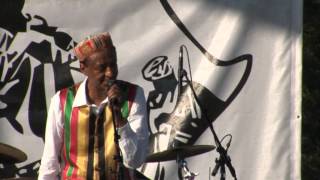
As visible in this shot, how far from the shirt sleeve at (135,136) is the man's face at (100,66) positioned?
0.22 meters

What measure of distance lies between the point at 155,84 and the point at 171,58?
0.65 ft

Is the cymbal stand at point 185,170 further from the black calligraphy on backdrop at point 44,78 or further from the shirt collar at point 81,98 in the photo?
the black calligraphy on backdrop at point 44,78

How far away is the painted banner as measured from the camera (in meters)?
6.88

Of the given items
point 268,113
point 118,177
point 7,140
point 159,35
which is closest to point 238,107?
point 268,113

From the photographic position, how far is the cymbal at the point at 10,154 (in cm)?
564

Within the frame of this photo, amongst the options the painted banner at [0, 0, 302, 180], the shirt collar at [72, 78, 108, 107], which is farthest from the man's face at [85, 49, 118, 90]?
the painted banner at [0, 0, 302, 180]

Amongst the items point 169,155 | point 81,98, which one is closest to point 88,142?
point 81,98

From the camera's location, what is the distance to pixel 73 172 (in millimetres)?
5449

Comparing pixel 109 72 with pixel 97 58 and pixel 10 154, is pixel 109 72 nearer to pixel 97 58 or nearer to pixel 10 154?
pixel 97 58

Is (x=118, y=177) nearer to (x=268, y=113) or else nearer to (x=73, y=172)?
(x=73, y=172)

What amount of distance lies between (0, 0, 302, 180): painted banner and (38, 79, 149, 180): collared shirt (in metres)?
1.45

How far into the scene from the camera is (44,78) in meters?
6.98
